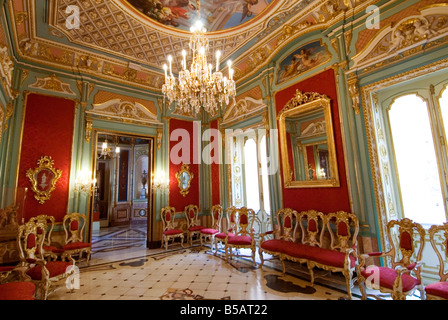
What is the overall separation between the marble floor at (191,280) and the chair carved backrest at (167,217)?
0.94m

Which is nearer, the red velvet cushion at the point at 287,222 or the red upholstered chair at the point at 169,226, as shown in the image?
the red velvet cushion at the point at 287,222

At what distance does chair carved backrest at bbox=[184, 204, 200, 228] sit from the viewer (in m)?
6.81

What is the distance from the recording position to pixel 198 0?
166 inches

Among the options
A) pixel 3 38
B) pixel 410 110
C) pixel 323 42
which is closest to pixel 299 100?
pixel 323 42

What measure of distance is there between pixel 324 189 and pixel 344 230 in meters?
0.83

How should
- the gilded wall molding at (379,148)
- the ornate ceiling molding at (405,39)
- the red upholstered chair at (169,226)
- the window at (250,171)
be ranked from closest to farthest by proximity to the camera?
the ornate ceiling molding at (405,39)
the gilded wall molding at (379,148)
the window at (250,171)
the red upholstered chair at (169,226)

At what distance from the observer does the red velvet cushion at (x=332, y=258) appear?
3219 mm

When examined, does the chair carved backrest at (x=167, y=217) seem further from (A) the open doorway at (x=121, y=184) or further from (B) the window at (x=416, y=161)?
(B) the window at (x=416, y=161)

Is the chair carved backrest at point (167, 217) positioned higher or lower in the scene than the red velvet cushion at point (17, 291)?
higher

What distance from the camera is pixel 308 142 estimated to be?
15.1ft

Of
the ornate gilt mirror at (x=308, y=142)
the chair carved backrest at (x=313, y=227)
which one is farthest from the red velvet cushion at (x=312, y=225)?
the ornate gilt mirror at (x=308, y=142)

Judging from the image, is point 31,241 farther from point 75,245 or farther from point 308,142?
point 308,142

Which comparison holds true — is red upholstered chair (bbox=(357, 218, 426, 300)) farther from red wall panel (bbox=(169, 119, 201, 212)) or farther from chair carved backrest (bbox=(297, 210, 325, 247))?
red wall panel (bbox=(169, 119, 201, 212))
